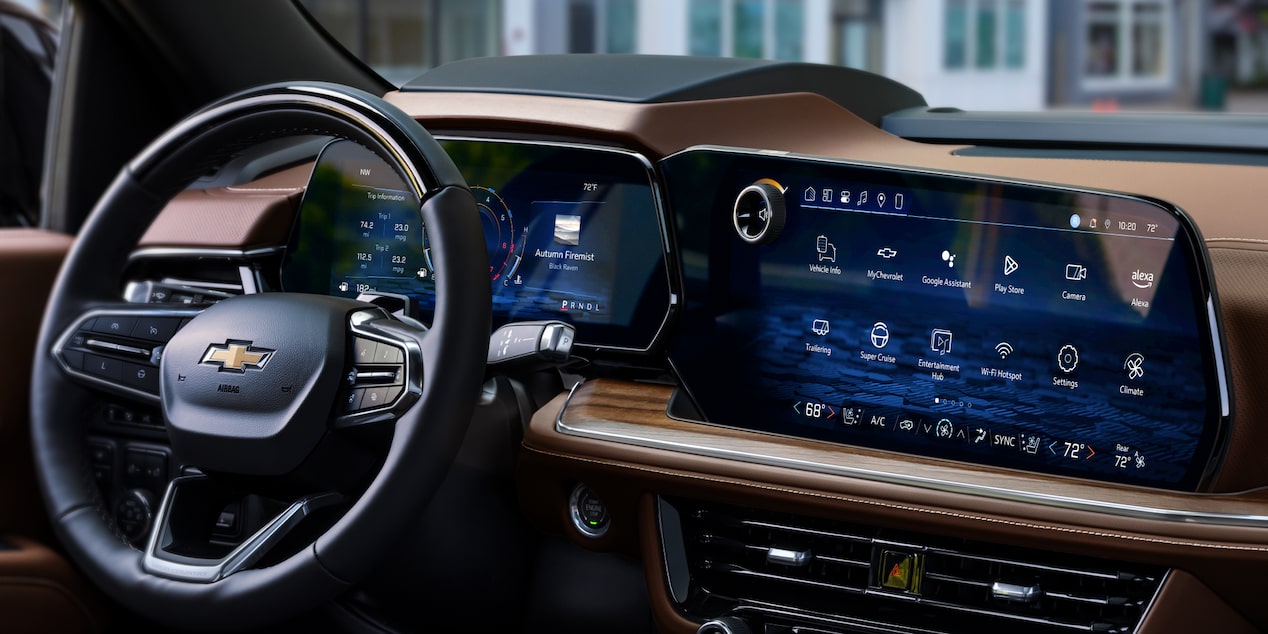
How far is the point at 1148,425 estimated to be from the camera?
4.74ft

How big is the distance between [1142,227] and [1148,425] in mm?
236

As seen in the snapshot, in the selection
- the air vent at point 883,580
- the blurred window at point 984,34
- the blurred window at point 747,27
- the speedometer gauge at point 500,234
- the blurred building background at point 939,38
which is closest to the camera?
the air vent at point 883,580

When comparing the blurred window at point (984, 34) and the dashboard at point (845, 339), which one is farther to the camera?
the blurred window at point (984, 34)

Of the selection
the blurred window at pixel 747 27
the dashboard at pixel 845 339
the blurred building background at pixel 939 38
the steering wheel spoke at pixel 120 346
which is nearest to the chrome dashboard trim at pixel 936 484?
the dashboard at pixel 845 339

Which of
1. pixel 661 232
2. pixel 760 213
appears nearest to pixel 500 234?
pixel 661 232

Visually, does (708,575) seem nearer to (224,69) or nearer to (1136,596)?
(1136,596)

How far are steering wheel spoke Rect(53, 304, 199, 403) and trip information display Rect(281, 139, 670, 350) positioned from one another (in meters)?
0.32

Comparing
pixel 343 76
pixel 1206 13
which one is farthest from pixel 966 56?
pixel 343 76

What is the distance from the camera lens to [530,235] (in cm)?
184

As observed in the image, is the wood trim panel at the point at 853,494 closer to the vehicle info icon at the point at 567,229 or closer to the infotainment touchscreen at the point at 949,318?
the infotainment touchscreen at the point at 949,318

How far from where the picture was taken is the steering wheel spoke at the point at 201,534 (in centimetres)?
146

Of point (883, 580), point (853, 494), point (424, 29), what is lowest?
point (883, 580)

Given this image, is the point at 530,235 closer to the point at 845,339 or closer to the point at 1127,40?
the point at 845,339

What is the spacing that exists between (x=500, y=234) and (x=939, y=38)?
16.7 metres
